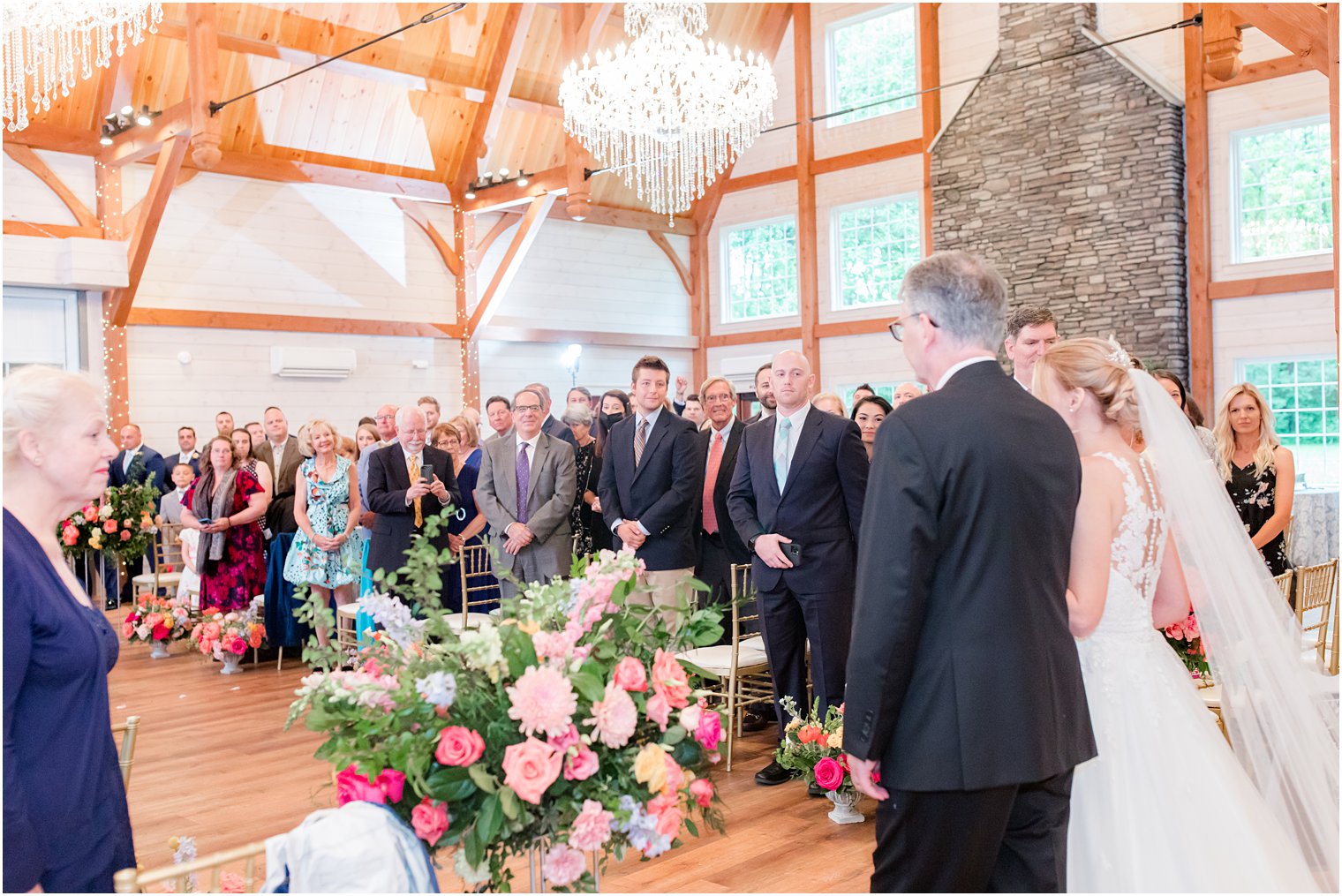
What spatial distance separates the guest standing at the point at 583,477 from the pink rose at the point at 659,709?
13.6ft

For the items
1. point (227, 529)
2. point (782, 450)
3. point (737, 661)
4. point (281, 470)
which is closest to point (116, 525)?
point (227, 529)

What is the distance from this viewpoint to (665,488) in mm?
5445

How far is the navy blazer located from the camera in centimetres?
1022

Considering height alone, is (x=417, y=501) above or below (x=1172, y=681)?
above

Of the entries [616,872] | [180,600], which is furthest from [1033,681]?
[180,600]

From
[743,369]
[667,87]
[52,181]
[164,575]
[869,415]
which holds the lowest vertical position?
[164,575]

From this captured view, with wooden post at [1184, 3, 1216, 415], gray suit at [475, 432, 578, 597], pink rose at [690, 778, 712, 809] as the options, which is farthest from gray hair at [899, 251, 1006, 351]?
wooden post at [1184, 3, 1216, 415]

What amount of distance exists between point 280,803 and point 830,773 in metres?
2.17

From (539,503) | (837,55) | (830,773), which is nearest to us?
(830,773)

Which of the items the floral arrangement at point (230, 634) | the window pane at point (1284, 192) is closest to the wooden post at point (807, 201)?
the window pane at point (1284, 192)

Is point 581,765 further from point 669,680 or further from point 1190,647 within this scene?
point 1190,647

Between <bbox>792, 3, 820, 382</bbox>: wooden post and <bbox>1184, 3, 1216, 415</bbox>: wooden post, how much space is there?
4.84 metres

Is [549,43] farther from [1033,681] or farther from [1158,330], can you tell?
[1033,681]

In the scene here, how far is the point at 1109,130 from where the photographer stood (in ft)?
39.1
